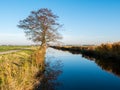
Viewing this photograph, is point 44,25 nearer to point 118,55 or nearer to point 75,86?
point 118,55

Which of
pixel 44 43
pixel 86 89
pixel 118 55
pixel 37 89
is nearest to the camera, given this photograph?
pixel 37 89

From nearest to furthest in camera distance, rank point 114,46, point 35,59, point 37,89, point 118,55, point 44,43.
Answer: point 37,89
point 35,59
point 118,55
point 114,46
point 44,43

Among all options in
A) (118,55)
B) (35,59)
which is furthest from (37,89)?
(118,55)

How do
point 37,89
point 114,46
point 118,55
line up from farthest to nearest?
point 114,46 → point 118,55 → point 37,89

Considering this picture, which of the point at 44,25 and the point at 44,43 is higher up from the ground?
the point at 44,25

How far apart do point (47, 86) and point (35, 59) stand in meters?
7.73

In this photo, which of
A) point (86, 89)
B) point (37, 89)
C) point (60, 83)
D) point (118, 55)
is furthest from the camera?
point (118, 55)

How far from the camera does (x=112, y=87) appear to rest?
59.4 feet

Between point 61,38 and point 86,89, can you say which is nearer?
point 86,89

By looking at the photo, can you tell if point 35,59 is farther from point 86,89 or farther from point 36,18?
point 36,18

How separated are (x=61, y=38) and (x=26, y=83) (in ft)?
142

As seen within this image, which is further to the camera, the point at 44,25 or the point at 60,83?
the point at 44,25

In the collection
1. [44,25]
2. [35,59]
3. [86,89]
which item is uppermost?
[44,25]

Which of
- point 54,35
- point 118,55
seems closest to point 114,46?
point 118,55
